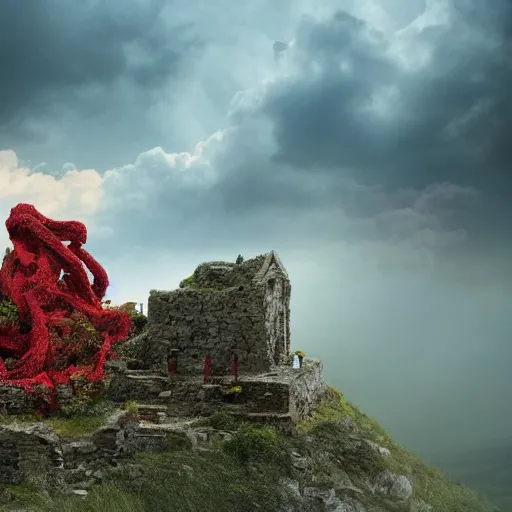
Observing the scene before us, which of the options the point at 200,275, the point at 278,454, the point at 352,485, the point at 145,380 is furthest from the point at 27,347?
the point at 352,485

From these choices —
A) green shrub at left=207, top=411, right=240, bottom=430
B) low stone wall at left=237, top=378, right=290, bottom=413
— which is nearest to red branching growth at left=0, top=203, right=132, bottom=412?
green shrub at left=207, top=411, right=240, bottom=430

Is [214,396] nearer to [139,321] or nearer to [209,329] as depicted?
[209,329]

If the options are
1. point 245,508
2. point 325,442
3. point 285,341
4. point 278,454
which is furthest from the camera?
point 285,341

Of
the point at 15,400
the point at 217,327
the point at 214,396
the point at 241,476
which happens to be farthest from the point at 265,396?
the point at 15,400

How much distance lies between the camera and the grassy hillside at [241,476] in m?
17.9

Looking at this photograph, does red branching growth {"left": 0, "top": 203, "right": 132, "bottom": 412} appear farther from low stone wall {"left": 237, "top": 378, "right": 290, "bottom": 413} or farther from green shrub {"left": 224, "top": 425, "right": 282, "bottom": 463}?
green shrub {"left": 224, "top": 425, "right": 282, "bottom": 463}

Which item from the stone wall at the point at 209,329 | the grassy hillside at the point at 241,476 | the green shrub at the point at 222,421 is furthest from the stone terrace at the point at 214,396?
the stone wall at the point at 209,329

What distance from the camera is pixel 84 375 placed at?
24.2 m

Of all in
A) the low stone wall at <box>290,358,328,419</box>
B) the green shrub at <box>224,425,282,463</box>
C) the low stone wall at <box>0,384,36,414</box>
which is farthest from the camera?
the low stone wall at <box>290,358,328,419</box>

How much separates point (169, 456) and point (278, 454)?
340 centimetres

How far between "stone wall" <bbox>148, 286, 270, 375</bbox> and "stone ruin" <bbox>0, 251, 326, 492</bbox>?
0.04 metres

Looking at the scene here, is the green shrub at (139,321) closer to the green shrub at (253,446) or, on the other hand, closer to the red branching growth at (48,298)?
the red branching growth at (48,298)

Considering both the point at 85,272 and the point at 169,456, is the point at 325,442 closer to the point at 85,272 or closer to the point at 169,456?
the point at 169,456

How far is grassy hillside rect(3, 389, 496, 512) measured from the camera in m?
17.9
